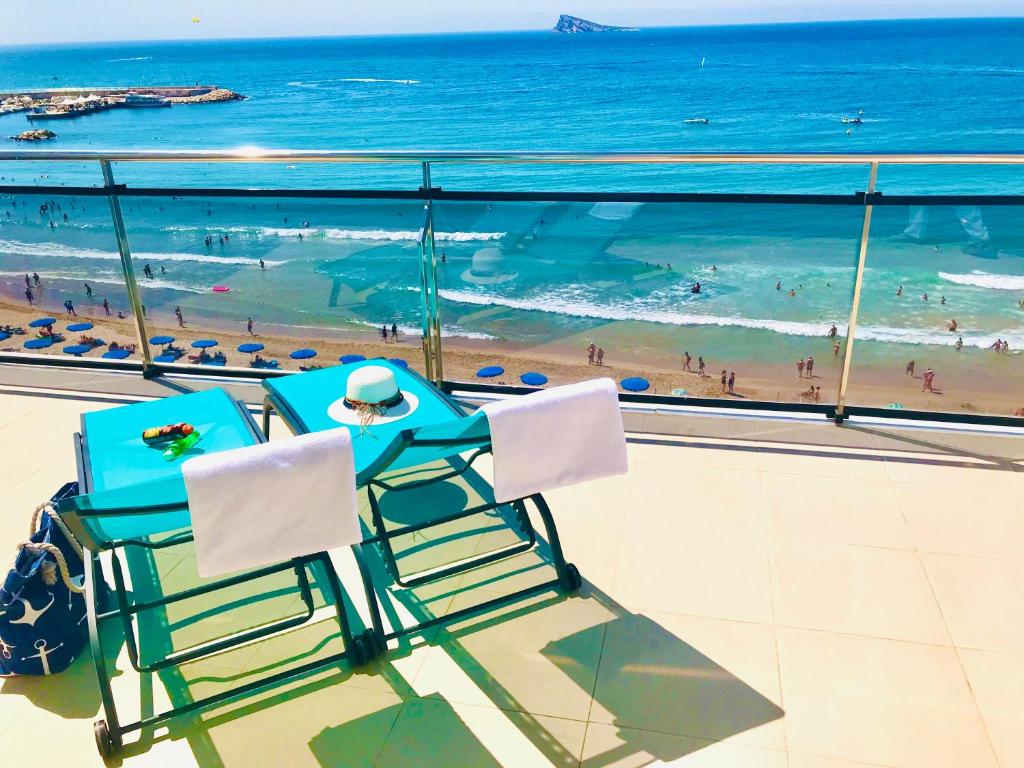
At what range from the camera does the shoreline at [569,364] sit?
351 cm

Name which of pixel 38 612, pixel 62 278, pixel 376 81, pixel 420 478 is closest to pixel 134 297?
pixel 62 278

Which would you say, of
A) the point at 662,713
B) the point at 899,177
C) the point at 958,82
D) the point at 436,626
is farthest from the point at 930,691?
the point at 958,82

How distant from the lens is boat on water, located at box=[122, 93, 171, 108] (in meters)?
60.9

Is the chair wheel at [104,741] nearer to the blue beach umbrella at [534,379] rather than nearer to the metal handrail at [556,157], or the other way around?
the metal handrail at [556,157]

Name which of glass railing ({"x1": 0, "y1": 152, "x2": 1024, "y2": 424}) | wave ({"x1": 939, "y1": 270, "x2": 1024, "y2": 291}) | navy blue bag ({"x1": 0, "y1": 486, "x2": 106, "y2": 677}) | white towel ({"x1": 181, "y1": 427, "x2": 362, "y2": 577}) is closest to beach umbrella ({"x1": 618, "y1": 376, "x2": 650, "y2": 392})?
glass railing ({"x1": 0, "y1": 152, "x2": 1024, "y2": 424})

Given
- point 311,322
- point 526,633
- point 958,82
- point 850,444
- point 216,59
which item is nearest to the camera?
point 526,633

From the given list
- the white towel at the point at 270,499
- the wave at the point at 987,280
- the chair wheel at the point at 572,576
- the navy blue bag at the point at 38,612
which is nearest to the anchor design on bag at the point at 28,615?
the navy blue bag at the point at 38,612

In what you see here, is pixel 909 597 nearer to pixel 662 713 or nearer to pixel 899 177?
pixel 662 713

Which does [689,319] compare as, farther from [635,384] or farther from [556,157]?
[556,157]

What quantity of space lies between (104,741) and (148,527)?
0.55 m

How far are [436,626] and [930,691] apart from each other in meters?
1.30

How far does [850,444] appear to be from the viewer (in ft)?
10.8

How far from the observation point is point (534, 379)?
4.10 m

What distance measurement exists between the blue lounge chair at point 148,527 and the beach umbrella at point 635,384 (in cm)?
175
